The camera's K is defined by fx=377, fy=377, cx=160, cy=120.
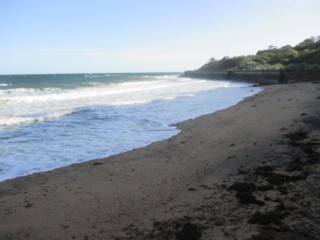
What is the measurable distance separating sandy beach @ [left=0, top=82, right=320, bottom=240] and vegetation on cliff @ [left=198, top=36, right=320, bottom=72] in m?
27.3

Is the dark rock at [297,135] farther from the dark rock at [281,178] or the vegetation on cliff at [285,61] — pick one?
the vegetation on cliff at [285,61]

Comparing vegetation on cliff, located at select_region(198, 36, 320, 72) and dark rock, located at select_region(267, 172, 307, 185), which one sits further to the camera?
vegetation on cliff, located at select_region(198, 36, 320, 72)

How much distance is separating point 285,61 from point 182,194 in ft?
156

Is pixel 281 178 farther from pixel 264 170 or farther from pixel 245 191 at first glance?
pixel 245 191

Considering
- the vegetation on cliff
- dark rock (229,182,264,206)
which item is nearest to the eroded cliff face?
the vegetation on cliff

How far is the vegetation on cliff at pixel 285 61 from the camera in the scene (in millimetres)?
36938

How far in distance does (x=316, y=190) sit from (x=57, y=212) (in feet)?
12.0

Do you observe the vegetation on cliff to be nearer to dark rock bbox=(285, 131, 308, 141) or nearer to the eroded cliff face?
the eroded cliff face

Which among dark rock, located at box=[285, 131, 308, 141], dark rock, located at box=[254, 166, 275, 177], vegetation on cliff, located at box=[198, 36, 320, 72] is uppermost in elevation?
vegetation on cliff, located at box=[198, 36, 320, 72]

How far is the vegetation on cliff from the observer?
36.9m

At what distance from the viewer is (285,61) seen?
1953 inches

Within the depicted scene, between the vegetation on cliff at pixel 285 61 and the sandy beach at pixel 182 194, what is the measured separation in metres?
27.3

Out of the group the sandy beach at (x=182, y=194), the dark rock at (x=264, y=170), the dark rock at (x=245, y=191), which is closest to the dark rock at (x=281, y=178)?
the sandy beach at (x=182, y=194)

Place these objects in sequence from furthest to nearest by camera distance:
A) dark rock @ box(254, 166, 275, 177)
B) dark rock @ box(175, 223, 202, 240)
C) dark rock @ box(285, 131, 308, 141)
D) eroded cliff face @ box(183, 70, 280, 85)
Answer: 1. eroded cliff face @ box(183, 70, 280, 85)
2. dark rock @ box(285, 131, 308, 141)
3. dark rock @ box(254, 166, 275, 177)
4. dark rock @ box(175, 223, 202, 240)
